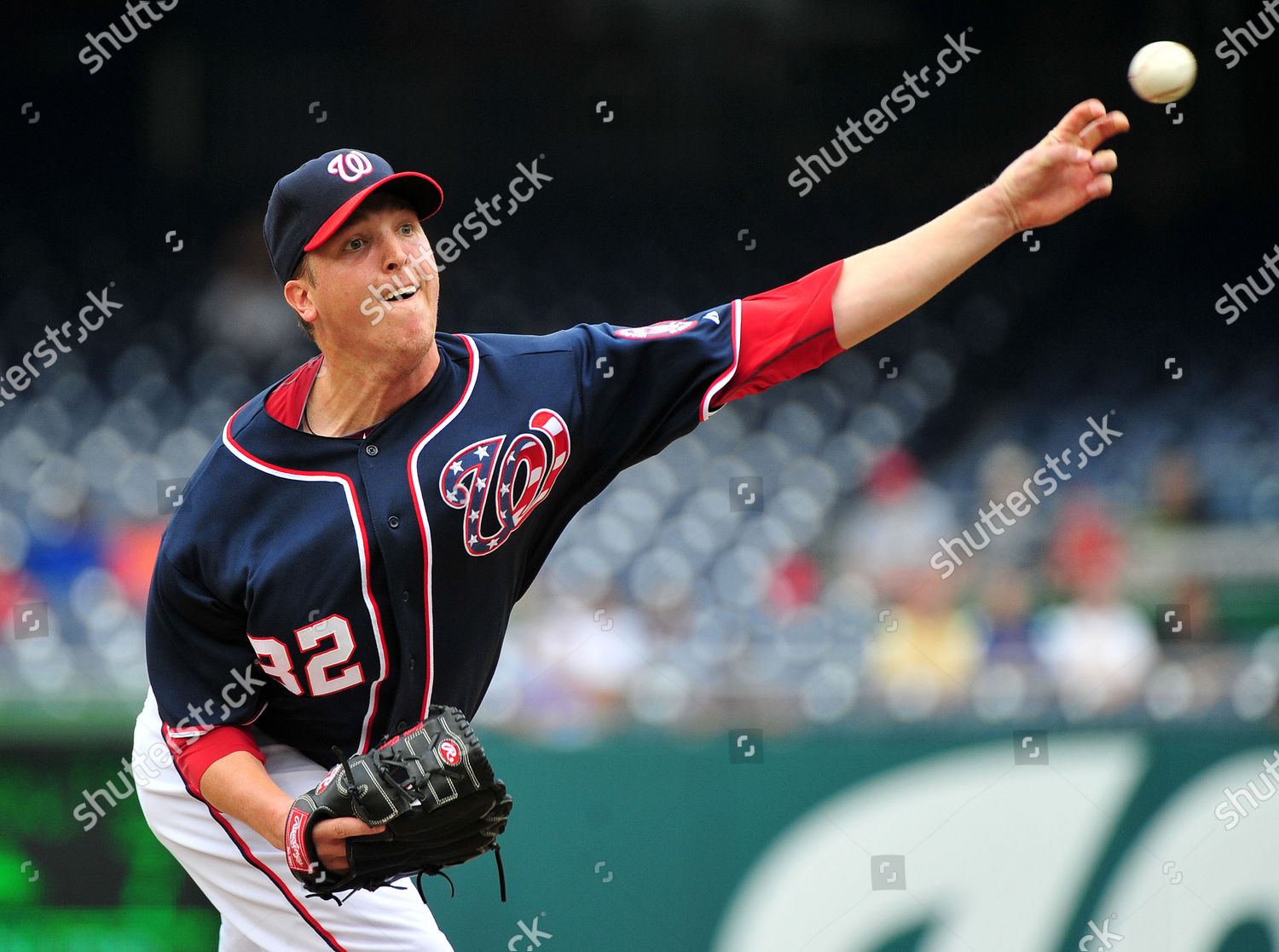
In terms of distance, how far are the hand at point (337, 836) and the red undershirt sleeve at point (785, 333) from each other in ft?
2.82

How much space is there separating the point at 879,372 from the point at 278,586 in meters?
4.34

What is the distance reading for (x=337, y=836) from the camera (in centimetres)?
208

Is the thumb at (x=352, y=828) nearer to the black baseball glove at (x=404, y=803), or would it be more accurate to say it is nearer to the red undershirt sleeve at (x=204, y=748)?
the black baseball glove at (x=404, y=803)

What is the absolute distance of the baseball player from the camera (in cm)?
218

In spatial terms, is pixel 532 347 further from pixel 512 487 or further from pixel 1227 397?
pixel 1227 397

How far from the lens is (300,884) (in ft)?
7.72

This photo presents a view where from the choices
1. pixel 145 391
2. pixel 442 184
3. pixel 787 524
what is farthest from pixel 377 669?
pixel 442 184

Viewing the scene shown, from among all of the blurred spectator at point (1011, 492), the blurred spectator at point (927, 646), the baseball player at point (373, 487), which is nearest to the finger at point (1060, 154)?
the baseball player at point (373, 487)

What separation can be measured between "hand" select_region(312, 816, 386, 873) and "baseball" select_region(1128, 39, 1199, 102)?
70.4 inches

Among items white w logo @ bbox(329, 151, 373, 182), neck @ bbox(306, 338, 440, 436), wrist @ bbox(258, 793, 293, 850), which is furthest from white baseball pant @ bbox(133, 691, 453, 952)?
white w logo @ bbox(329, 151, 373, 182)

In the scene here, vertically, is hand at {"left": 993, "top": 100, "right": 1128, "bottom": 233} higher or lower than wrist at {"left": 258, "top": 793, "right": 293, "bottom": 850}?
higher

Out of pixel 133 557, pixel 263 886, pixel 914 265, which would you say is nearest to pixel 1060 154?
pixel 914 265

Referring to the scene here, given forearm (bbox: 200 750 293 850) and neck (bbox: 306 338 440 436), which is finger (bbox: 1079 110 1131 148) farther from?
forearm (bbox: 200 750 293 850)

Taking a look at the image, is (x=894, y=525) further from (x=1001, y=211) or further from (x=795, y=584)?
(x=1001, y=211)
